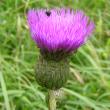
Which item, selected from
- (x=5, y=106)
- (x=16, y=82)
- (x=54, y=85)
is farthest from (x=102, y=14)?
(x=54, y=85)

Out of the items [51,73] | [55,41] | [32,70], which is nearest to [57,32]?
[55,41]

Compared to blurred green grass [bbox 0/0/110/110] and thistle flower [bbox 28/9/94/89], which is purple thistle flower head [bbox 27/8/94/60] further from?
blurred green grass [bbox 0/0/110/110]

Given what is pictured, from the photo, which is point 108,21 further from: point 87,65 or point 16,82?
point 16,82

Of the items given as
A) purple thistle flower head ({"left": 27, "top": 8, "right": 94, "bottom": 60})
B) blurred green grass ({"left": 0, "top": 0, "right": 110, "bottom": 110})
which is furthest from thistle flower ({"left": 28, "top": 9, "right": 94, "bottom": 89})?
blurred green grass ({"left": 0, "top": 0, "right": 110, "bottom": 110})

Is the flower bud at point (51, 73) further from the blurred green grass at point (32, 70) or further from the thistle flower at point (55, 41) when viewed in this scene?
the blurred green grass at point (32, 70)

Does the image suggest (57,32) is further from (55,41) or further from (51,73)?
(51,73)

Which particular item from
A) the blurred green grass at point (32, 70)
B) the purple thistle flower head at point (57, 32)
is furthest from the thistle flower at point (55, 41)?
the blurred green grass at point (32, 70)

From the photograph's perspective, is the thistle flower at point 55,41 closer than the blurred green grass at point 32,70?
Yes
